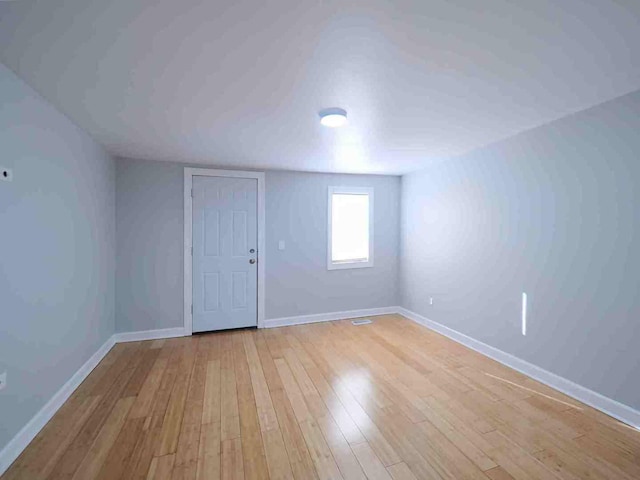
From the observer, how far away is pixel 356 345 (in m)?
3.62

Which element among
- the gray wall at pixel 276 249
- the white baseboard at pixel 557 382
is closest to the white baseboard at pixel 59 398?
the gray wall at pixel 276 249

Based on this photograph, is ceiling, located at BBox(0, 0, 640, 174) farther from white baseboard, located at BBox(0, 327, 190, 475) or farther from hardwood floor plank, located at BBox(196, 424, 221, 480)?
hardwood floor plank, located at BBox(196, 424, 221, 480)

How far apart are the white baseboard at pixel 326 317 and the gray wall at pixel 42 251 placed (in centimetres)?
211

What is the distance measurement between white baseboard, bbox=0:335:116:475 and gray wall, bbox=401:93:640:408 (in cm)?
395

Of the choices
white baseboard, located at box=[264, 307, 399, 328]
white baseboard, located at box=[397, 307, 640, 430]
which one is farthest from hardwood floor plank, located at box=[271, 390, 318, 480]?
white baseboard, located at box=[397, 307, 640, 430]

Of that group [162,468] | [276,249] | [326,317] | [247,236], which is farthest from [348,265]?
[162,468]

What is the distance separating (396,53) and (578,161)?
76.9 inches

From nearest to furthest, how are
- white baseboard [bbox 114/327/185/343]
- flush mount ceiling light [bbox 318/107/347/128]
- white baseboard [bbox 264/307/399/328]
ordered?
1. flush mount ceiling light [bbox 318/107/347/128]
2. white baseboard [bbox 114/327/185/343]
3. white baseboard [bbox 264/307/399/328]

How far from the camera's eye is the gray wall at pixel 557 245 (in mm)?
2160

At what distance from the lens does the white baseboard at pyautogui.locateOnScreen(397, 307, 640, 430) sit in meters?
2.14

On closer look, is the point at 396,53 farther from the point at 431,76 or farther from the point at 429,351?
the point at 429,351

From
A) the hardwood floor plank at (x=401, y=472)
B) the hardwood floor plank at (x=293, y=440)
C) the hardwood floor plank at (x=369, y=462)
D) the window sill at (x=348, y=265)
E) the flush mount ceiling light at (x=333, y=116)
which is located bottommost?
the hardwood floor plank at (x=293, y=440)

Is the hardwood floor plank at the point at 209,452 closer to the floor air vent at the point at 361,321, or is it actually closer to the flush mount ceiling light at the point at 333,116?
the flush mount ceiling light at the point at 333,116

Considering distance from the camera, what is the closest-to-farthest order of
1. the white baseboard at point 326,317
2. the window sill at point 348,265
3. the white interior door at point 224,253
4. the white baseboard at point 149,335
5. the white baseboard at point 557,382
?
1. the white baseboard at point 557,382
2. the white baseboard at point 149,335
3. the white interior door at point 224,253
4. the white baseboard at point 326,317
5. the window sill at point 348,265
